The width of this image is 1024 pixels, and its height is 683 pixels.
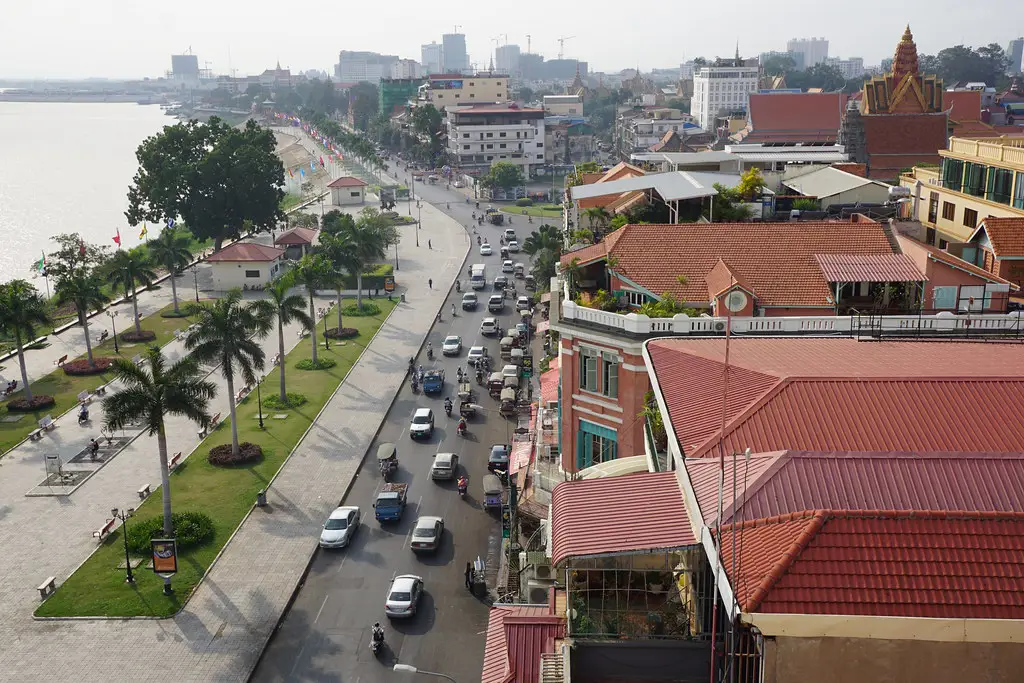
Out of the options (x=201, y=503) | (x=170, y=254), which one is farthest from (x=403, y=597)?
(x=170, y=254)

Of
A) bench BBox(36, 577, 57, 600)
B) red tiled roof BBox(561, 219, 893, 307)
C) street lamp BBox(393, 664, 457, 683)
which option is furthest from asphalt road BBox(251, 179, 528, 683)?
red tiled roof BBox(561, 219, 893, 307)

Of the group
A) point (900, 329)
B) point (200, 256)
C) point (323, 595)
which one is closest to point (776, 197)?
point (900, 329)

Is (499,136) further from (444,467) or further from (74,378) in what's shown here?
(444,467)

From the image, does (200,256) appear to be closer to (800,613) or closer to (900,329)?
(900,329)

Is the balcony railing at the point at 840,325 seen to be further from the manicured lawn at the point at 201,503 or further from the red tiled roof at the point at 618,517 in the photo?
the manicured lawn at the point at 201,503

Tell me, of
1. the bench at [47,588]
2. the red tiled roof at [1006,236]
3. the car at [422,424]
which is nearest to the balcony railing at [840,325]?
the red tiled roof at [1006,236]

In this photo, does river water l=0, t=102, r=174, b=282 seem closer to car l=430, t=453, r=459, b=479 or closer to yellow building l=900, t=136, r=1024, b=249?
car l=430, t=453, r=459, b=479
